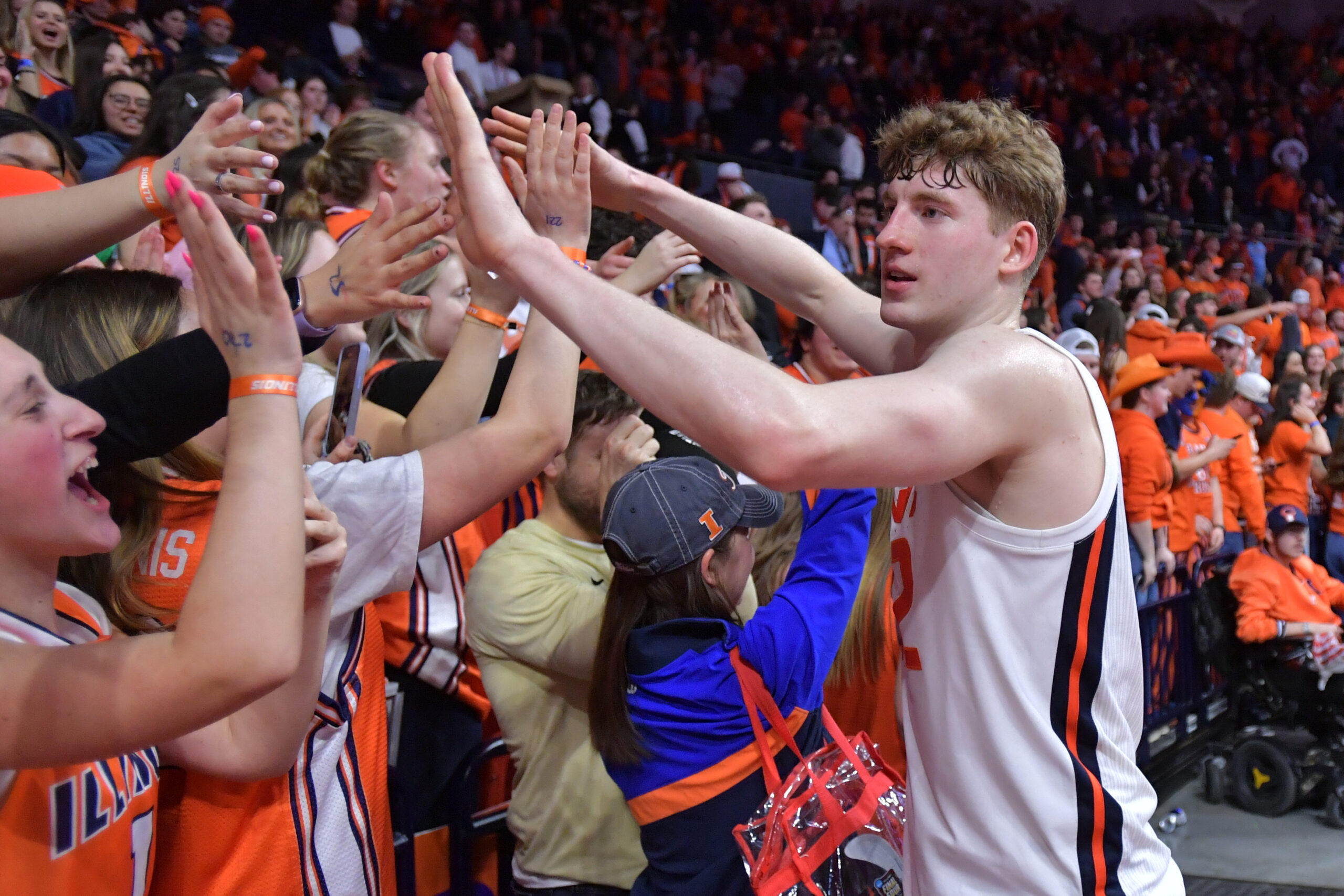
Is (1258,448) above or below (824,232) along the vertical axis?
below

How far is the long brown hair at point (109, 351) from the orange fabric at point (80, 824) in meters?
0.17

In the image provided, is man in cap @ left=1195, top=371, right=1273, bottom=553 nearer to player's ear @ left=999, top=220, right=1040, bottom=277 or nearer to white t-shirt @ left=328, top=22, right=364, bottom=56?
player's ear @ left=999, top=220, right=1040, bottom=277

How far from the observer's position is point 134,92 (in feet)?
16.1

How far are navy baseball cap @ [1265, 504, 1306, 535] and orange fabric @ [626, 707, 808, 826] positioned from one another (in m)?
4.62

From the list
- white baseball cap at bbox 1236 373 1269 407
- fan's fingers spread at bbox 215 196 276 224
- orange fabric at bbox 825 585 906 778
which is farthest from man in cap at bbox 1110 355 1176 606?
fan's fingers spread at bbox 215 196 276 224

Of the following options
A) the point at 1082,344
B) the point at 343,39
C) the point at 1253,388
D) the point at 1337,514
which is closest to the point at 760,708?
the point at 1082,344

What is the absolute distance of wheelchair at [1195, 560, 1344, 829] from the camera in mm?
5293

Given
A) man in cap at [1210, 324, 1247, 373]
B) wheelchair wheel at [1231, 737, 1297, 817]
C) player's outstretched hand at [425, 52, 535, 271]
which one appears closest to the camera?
player's outstretched hand at [425, 52, 535, 271]

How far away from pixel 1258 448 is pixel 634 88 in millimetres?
8242

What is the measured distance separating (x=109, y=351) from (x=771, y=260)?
1204 millimetres

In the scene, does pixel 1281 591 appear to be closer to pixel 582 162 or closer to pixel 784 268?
pixel 784 268

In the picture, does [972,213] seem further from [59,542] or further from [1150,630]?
[1150,630]

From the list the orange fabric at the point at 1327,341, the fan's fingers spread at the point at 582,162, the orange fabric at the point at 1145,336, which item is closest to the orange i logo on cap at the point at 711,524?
the fan's fingers spread at the point at 582,162

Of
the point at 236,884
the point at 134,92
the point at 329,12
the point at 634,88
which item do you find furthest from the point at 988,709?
the point at 634,88
